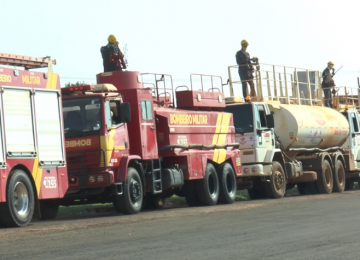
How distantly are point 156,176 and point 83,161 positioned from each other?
260 cm

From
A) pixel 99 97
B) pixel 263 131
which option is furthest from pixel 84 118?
pixel 263 131

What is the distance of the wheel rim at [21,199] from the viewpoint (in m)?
14.7

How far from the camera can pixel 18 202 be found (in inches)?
583

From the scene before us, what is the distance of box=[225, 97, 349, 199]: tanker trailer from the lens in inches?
932

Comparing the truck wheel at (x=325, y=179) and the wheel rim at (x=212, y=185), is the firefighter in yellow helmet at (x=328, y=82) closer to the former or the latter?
the truck wheel at (x=325, y=179)

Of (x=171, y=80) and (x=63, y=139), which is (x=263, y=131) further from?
(x=63, y=139)

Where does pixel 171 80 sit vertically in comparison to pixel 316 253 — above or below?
above

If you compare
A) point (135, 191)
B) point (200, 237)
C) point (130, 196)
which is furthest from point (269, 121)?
point (200, 237)

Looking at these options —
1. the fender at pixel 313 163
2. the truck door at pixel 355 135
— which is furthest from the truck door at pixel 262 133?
the truck door at pixel 355 135

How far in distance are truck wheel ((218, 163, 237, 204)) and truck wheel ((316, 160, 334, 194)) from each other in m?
5.50

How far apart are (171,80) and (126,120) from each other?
3.49 metres

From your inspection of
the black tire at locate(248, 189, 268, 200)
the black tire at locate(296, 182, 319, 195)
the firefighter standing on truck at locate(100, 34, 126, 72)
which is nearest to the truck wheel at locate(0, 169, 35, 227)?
the firefighter standing on truck at locate(100, 34, 126, 72)

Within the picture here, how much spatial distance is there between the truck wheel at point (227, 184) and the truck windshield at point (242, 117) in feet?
5.15

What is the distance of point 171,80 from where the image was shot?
2103 cm
